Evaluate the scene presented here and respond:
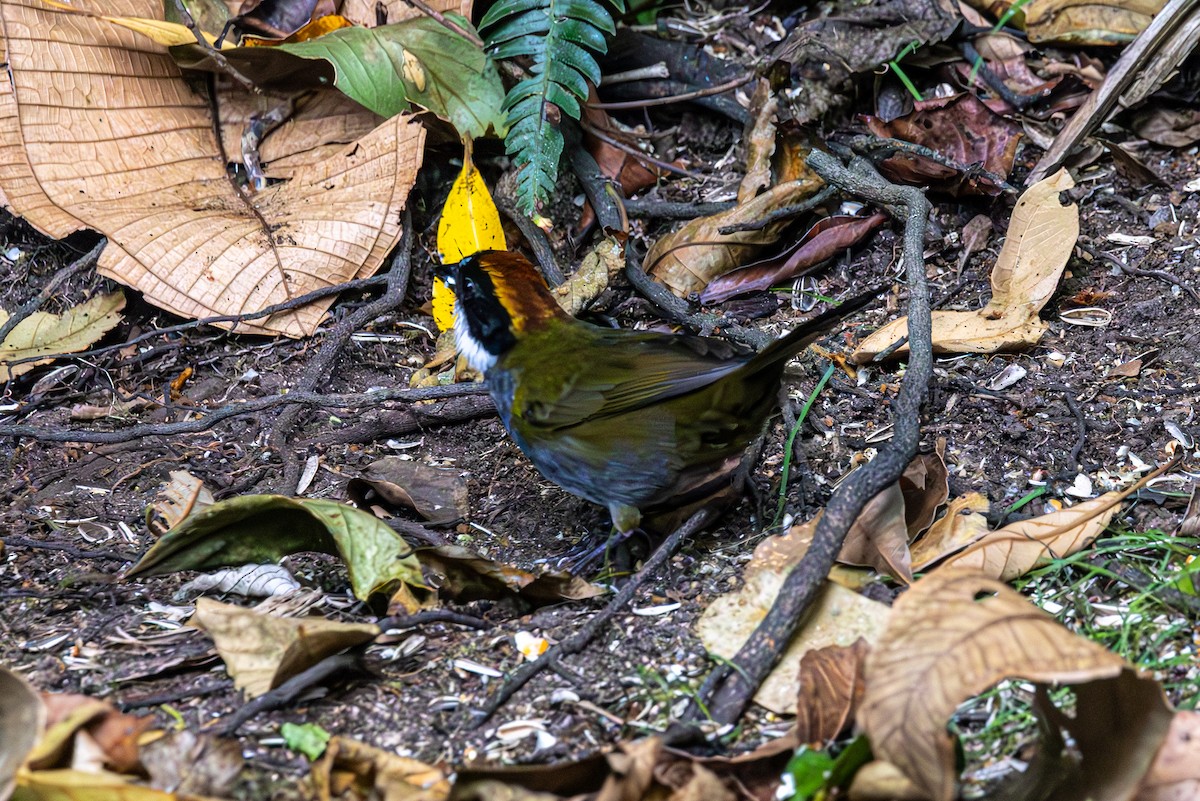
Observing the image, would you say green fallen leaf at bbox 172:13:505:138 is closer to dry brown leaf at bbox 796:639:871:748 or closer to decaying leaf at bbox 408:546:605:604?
decaying leaf at bbox 408:546:605:604

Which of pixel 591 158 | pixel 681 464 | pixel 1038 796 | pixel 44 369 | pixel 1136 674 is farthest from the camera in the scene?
pixel 591 158

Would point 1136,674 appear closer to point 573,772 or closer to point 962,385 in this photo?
point 573,772

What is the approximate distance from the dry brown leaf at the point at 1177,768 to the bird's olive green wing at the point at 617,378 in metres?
1.68

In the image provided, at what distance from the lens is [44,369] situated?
446cm

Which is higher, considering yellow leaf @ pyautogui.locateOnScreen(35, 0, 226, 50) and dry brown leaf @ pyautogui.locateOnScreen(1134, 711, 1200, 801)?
yellow leaf @ pyautogui.locateOnScreen(35, 0, 226, 50)

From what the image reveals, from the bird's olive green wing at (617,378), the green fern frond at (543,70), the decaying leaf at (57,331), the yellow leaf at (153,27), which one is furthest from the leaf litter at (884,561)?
the yellow leaf at (153,27)

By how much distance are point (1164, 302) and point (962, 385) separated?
84 centimetres

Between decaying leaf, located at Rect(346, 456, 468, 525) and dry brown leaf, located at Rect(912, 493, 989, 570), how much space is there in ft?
5.05

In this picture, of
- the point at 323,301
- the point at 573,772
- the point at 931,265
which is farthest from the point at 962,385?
the point at 323,301

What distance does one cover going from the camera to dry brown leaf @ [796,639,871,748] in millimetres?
2330

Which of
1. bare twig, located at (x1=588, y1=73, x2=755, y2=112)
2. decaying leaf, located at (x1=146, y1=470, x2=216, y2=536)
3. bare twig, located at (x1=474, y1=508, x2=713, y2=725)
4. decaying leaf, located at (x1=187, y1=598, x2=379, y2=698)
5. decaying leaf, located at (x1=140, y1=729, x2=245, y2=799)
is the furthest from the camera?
→ bare twig, located at (x1=588, y1=73, x2=755, y2=112)

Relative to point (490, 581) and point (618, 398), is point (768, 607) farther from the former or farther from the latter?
point (618, 398)

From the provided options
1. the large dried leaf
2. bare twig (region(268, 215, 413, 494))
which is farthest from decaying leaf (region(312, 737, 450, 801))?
the large dried leaf

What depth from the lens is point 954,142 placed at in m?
4.69
